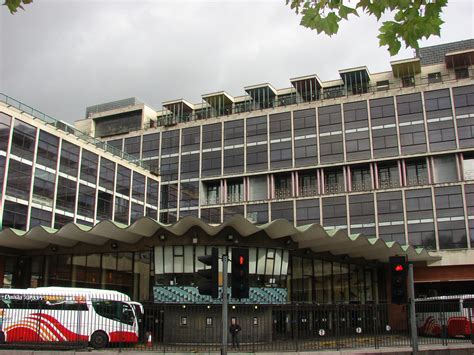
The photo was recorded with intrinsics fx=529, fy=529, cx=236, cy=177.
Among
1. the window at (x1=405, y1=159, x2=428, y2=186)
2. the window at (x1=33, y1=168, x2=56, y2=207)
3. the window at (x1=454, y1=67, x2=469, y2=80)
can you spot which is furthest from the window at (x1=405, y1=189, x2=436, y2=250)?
the window at (x1=33, y1=168, x2=56, y2=207)

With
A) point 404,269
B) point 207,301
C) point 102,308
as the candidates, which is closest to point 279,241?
point 207,301

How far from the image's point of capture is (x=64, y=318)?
21.7 meters

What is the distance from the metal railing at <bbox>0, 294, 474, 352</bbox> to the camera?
21.1 m

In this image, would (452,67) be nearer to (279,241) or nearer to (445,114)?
(445,114)

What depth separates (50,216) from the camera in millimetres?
47844

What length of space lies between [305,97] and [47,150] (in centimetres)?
2956

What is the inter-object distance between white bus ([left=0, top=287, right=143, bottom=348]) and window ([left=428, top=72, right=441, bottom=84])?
42.2 meters

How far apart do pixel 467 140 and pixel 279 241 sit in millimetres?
29999

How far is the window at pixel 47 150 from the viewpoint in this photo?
47.4 meters

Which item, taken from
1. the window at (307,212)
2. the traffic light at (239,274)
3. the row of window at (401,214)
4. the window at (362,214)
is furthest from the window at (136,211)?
the traffic light at (239,274)

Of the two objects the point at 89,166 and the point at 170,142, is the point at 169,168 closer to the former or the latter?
the point at 170,142

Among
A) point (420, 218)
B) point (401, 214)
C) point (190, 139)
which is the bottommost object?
point (420, 218)

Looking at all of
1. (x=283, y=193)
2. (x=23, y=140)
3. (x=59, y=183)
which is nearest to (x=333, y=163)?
(x=283, y=193)

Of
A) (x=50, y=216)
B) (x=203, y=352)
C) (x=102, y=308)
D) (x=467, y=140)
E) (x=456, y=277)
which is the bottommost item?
(x=203, y=352)
